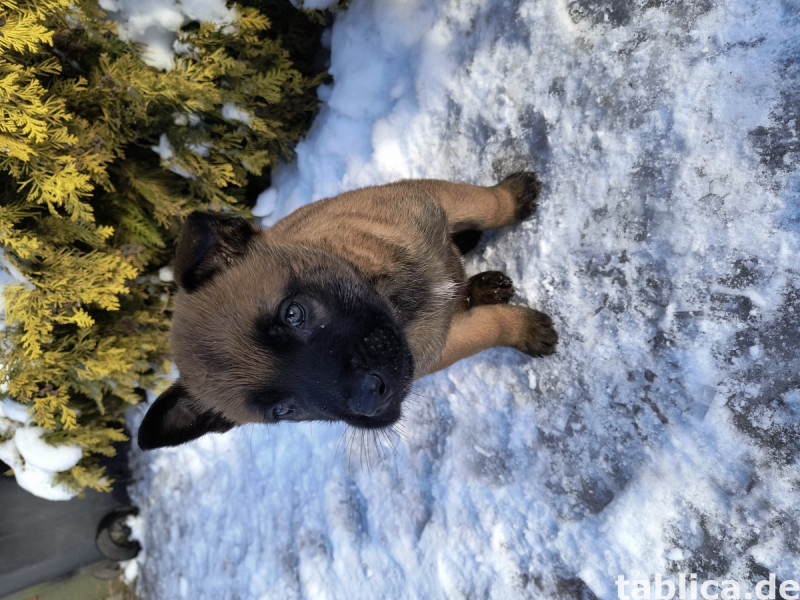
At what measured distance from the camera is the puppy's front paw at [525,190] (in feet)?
9.07

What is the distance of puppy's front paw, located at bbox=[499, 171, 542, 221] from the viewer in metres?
2.77

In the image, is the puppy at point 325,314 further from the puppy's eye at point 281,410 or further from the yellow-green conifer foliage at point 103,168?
the yellow-green conifer foliage at point 103,168

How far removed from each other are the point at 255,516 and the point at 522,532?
2.31m

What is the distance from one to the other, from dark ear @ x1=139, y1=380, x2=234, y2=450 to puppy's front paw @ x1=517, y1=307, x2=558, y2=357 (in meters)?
1.61

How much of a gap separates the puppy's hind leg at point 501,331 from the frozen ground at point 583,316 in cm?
12

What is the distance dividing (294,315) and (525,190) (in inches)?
63.1

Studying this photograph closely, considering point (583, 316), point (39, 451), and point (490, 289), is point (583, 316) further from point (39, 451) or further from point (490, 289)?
point (39, 451)

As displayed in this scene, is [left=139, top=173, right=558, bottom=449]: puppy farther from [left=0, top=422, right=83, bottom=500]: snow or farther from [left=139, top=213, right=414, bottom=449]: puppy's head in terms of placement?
[left=0, top=422, right=83, bottom=500]: snow

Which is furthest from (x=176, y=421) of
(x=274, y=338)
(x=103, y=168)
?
(x=103, y=168)

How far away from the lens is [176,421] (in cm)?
219

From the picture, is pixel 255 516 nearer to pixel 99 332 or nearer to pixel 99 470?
pixel 99 470

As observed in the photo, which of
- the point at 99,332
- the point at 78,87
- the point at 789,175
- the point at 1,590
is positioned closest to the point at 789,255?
the point at 789,175

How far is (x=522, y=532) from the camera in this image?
2.71m

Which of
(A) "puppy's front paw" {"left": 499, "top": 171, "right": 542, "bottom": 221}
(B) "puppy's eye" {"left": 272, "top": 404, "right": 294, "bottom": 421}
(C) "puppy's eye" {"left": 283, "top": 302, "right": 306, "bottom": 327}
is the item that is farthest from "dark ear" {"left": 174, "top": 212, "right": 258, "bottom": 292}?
(A) "puppy's front paw" {"left": 499, "top": 171, "right": 542, "bottom": 221}
